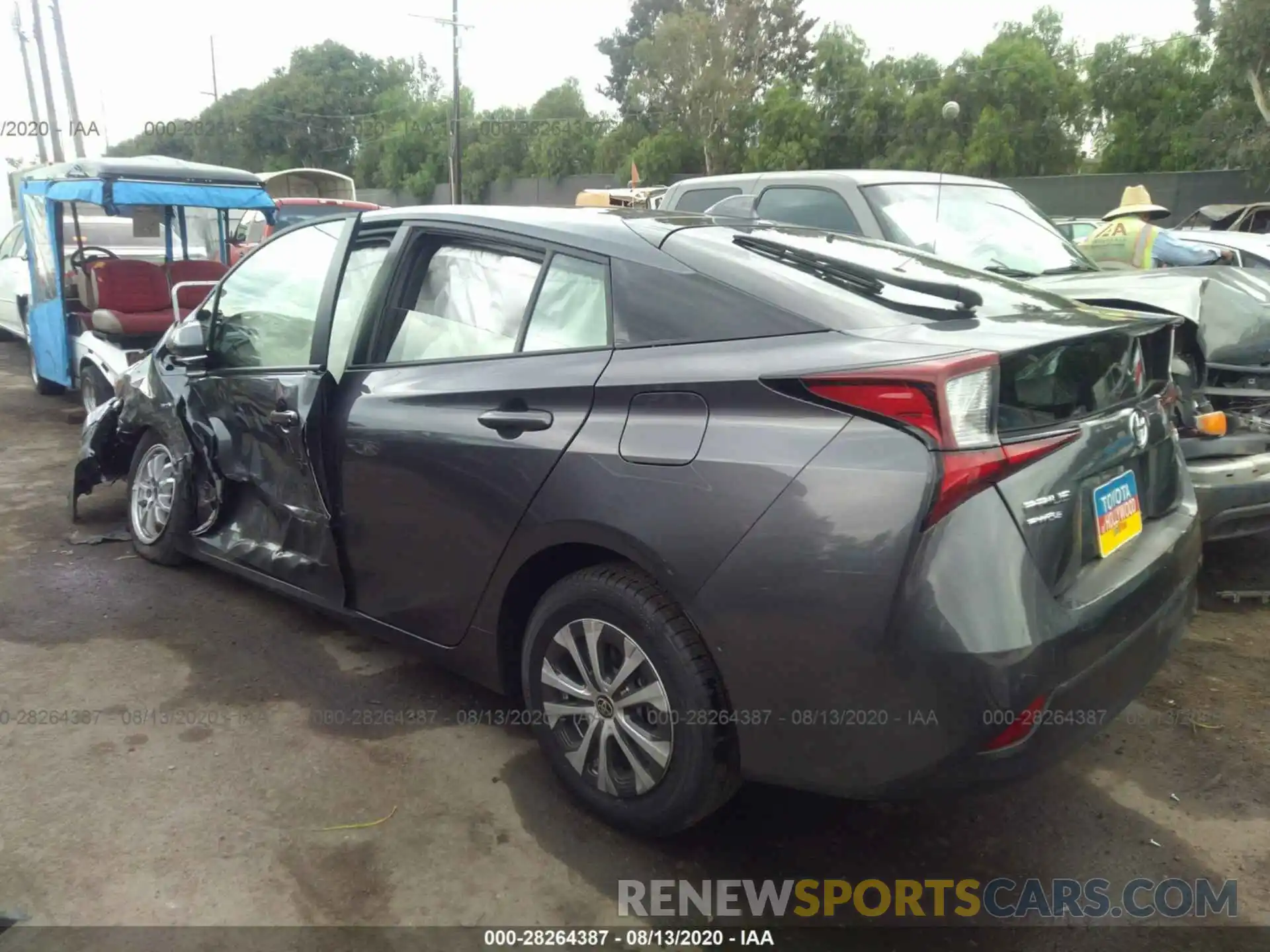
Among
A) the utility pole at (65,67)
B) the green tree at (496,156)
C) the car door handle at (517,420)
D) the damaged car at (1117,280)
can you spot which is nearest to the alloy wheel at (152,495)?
the car door handle at (517,420)

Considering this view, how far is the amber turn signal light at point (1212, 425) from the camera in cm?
413

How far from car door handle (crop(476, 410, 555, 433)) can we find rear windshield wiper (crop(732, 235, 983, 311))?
744mm

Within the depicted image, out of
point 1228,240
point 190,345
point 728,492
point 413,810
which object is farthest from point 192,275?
point 1228,240

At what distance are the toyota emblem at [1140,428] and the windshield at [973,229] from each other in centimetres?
259

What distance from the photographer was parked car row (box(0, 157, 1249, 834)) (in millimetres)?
2133

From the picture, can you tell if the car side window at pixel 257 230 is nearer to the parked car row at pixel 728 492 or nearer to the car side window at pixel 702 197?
the car side window at pixel 702 197

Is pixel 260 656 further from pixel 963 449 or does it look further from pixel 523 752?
pixel 963 449

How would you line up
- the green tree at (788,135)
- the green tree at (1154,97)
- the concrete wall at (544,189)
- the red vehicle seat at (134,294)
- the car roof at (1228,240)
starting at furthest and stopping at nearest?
the concrete wall at (544,189)
the green tree at (788,135)
the green tree at (1154,97)
the car roof at (1228,240)
the red vehicle seat at (134,294)

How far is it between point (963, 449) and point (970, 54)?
93.2 ft

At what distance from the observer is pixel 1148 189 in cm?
2314

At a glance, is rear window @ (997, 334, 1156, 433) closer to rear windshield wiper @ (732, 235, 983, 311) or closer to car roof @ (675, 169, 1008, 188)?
rear windshield wiper @ (732, 235, 983, 311)

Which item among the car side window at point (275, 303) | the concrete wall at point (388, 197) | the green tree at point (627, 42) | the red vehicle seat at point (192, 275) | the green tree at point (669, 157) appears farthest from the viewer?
the green tree at point (627, 42)

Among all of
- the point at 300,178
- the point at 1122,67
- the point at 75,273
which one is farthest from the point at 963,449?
the point at 1122,67

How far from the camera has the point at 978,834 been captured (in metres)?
2.81
